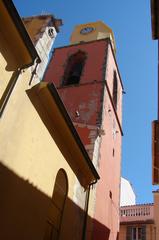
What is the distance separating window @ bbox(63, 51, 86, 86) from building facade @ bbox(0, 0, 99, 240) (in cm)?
706

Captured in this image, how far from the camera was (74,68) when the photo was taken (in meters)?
15.8

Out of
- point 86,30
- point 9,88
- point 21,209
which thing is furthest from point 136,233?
point 9,88

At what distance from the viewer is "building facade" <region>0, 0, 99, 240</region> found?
4953mm

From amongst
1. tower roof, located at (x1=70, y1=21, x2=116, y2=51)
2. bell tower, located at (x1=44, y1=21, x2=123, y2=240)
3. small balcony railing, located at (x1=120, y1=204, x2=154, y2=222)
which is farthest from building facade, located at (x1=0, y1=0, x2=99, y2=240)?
tower roof, located at (x1=70, y1=21, x2=116, y2=51)

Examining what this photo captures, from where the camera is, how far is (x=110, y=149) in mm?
11781

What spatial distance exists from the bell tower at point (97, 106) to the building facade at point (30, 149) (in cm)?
180

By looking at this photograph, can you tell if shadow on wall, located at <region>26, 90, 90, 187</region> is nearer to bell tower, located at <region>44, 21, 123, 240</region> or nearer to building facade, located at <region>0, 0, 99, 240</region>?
building facade, located at <region>0, 0, 99, 240</region>

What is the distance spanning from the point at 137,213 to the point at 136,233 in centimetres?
98

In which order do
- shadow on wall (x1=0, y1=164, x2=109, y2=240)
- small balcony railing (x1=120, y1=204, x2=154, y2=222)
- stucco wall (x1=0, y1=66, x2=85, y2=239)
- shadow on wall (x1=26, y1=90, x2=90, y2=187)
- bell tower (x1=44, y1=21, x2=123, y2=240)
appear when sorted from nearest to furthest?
shadow on wall (x1=0, y1=164, x2=109, y2=240) → stucco wall (x1=0, y1=66, x2=85, y2=239) → shadow on wall (x1=26, y1=90, x2=90, y2=187) → bell tower (x1=44, y1=21, x2=123, y2=240) → small balcony railing (x1=120, y1=204, x2=154, y2=222)

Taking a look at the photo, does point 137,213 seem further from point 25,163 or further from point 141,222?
point 25,163

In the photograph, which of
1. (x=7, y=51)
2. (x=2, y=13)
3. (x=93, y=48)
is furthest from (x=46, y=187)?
(x=93, y=48)

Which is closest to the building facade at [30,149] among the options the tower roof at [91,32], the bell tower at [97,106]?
the bell tower at [97,106]

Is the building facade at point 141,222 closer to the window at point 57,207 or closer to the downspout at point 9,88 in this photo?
the window at point 57,207

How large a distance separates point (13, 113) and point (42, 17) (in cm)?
363
